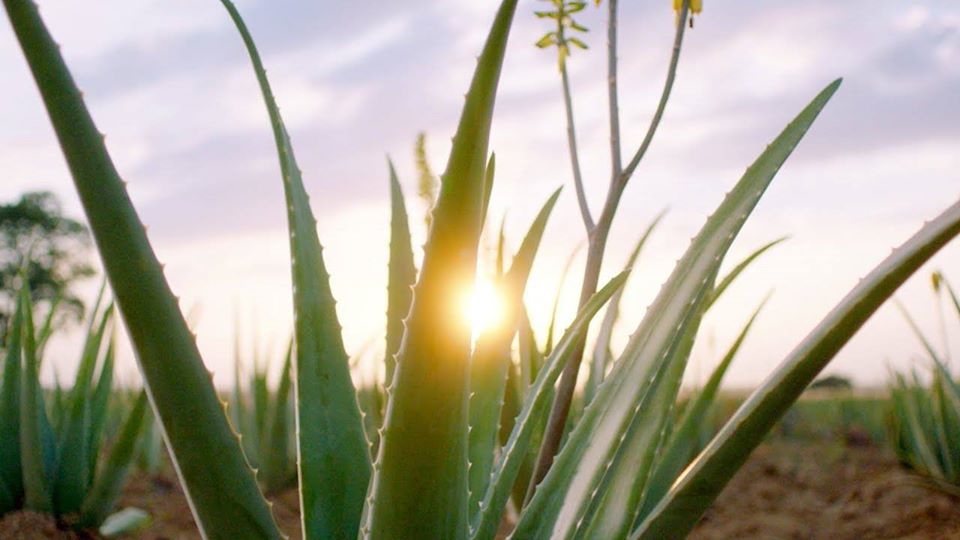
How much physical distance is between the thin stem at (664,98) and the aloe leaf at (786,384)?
0.63 m

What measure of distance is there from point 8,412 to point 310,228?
4.22ft

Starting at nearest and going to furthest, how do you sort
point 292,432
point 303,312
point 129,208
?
point 129,208 < point 303,312 < point 292,432

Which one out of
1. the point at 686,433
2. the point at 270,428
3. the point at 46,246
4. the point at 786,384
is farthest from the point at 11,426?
the point at 46,246

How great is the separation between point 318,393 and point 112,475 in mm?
1163

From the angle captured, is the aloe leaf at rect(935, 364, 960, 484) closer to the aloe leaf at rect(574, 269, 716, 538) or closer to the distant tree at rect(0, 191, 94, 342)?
the aloe leaf at rect(574, 269, 716, 538)

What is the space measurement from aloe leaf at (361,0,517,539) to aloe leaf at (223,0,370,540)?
130 mm

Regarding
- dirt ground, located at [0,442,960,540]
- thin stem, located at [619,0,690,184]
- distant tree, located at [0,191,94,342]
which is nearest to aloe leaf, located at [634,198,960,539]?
thin stem, located at [619,0,690,184]

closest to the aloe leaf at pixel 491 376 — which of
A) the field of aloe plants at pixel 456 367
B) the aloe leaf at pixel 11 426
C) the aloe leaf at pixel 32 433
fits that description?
the field of aloe plants at pixel 456 367

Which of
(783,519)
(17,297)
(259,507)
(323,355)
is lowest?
(783,519)

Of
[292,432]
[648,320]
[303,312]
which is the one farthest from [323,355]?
[292,432]

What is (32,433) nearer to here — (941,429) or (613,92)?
(613,92)

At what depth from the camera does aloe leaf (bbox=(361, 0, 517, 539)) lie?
30.5 inches

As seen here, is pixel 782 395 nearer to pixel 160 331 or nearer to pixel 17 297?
pixel 160 331

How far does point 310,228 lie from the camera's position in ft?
3.46
